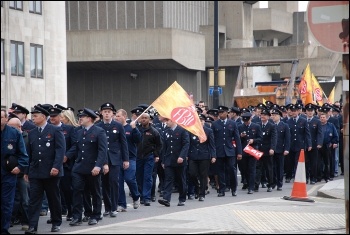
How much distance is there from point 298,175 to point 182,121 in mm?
2474

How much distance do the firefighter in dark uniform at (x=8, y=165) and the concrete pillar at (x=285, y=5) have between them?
70523mm

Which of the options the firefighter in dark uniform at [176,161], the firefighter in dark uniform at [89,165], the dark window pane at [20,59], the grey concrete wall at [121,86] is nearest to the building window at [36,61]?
the dark window pane at [20,59]

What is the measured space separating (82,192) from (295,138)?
9995 millimetres

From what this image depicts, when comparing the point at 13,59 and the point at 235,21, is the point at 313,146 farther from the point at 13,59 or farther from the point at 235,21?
the point at 235,21

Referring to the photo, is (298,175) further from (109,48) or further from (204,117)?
(109,48)

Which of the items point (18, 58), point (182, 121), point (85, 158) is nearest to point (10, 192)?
point (85, 158)

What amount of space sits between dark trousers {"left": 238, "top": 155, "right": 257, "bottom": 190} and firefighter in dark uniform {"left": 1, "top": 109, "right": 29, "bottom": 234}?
323 inches

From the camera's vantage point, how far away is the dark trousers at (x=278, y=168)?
69.8ft

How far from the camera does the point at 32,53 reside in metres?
46.0

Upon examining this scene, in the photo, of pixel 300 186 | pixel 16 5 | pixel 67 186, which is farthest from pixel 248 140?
pixel 16 5

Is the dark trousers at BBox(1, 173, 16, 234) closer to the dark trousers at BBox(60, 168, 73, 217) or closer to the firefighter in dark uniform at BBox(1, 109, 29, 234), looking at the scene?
the firefighter in dark uniform at BBox(1, 109, 29, 234)

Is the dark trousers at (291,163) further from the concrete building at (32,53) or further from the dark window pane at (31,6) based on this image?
the dark window pane at (31,6)

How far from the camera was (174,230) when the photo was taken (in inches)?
508

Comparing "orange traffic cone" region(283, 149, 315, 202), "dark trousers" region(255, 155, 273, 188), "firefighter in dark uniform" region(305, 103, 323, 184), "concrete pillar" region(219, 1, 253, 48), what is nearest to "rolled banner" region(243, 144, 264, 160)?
"dark trousers" region(255, 155, 273, 188)
